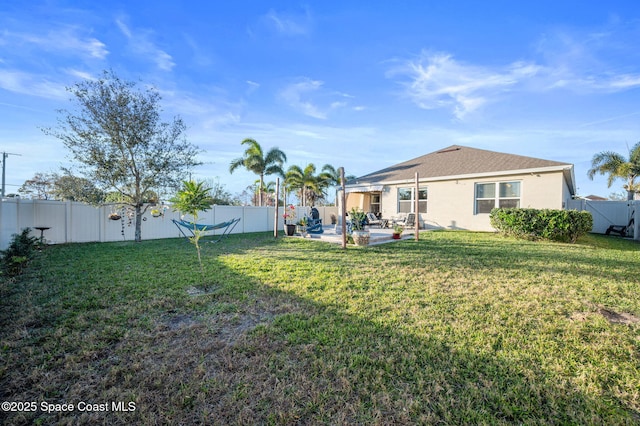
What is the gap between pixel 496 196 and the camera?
1277cm

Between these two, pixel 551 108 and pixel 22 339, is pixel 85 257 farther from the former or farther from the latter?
pixel 551 108

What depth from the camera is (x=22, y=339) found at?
9.35 feet

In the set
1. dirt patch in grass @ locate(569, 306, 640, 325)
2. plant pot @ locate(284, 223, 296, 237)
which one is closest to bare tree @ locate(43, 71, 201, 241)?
plant pot @ locate(284, 223, 296, 237)

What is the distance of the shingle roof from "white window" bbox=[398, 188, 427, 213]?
0.84 m

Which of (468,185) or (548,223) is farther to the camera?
(468,185)

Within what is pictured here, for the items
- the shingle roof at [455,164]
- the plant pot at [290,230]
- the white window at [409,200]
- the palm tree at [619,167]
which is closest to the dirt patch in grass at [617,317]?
the plant pot at [290,230]

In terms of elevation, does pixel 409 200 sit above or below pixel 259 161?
below

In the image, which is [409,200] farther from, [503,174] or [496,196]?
[503,174]

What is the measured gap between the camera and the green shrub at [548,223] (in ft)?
31.7

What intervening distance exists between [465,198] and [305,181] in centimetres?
1495

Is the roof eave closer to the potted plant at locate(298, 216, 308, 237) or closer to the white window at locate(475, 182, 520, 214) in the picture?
the white window at locate(475, 182, 520, 214)

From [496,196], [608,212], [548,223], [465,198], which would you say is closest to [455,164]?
[465,198]

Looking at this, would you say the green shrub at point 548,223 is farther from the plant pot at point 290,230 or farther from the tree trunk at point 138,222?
the tree trunk at point 138,222

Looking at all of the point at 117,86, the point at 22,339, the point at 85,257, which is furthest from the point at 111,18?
the point at 22,339
